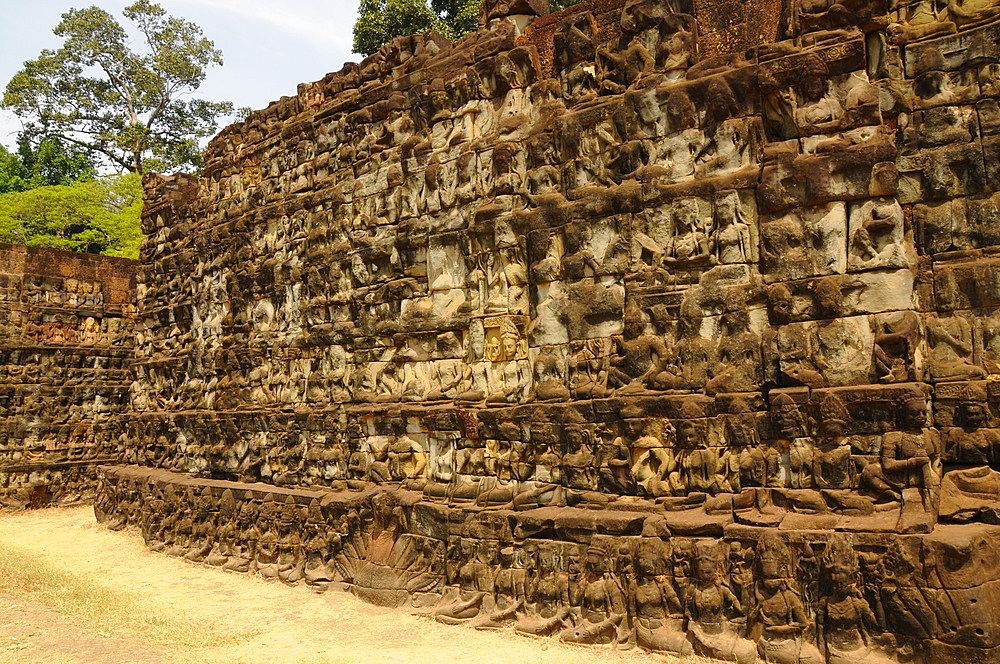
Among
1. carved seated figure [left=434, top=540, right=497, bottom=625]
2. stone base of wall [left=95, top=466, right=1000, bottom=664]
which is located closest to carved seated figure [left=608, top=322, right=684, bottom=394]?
stone base of wall [left=95, top=466, right=1000, bottom=664]

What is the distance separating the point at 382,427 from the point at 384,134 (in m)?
4.01

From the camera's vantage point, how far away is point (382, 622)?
845 centimetres

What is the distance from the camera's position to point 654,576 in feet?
22.8

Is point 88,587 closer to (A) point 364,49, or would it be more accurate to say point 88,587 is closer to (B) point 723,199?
(B) point 723,199

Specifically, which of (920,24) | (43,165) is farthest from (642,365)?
(43,165)

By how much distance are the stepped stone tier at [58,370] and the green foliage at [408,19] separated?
10308 mm

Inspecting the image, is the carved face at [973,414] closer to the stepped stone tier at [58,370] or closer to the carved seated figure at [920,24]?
the carved seated figure at [920,24]

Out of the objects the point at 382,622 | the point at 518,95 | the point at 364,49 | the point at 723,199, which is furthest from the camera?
the point at 364,49

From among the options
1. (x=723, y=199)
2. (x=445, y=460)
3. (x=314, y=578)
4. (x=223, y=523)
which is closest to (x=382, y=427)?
(x=445, y=460)

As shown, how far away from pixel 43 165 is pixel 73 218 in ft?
18.3

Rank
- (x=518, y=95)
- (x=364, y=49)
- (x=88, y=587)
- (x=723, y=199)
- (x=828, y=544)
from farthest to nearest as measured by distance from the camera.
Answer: (x=364, y=49) → (x=88, y=587) → (x=518, y=95) → (x=723, y=199) → (x=828, y=544)

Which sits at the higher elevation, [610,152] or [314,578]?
[610,152]

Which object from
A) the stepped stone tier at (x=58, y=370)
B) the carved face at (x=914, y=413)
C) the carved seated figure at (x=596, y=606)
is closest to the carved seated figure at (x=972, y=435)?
the carved face at (x=914, y=413)

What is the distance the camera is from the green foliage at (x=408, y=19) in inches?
915
